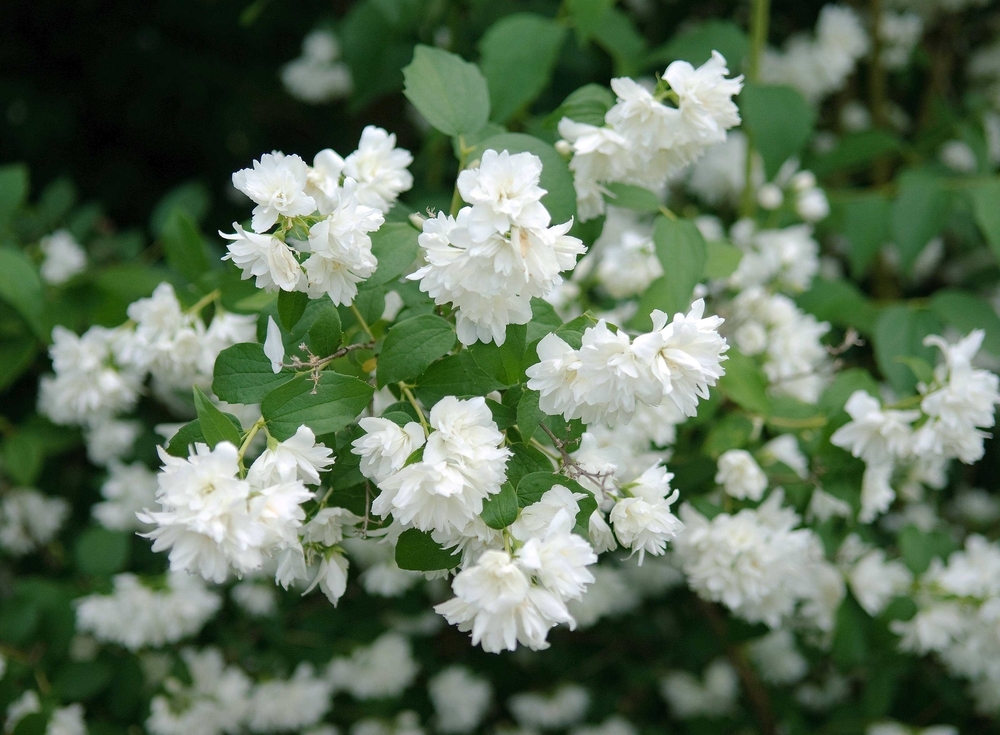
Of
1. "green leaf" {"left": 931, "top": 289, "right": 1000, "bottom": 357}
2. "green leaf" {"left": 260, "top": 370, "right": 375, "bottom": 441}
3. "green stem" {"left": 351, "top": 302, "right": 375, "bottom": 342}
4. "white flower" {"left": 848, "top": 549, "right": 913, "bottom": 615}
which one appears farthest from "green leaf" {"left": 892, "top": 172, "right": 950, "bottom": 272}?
"green leaf" {"left": 260, "top": 370, "right": 375, "bottom": 441}

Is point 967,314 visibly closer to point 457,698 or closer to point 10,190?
point 457,698

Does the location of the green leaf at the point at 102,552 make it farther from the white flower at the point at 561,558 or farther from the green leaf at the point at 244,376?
the white flower at the point at 561,558

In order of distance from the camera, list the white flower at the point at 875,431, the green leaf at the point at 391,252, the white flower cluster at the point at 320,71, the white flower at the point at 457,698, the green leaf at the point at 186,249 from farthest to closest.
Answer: the white flower cluster at the point at 320,71
the white flower at the point at 457,698
the green leaf at the point at 186,249
the white flower at the point at 875,431
the green leaf at the point at 391,252

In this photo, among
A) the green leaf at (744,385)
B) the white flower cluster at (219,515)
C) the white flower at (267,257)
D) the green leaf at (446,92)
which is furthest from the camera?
the green leaf at (744,385)

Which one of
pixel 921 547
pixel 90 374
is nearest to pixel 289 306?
pixel 90 374

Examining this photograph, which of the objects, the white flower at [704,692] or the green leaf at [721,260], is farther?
the white flower at [704,692]

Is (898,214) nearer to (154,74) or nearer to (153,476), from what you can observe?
(153,476)

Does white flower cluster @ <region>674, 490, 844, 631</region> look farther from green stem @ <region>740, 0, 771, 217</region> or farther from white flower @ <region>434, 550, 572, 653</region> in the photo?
green stem @ <region>740, 0, 771, 217</region>

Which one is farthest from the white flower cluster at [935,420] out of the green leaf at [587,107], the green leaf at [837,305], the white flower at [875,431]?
the green leaf at [587,107]
